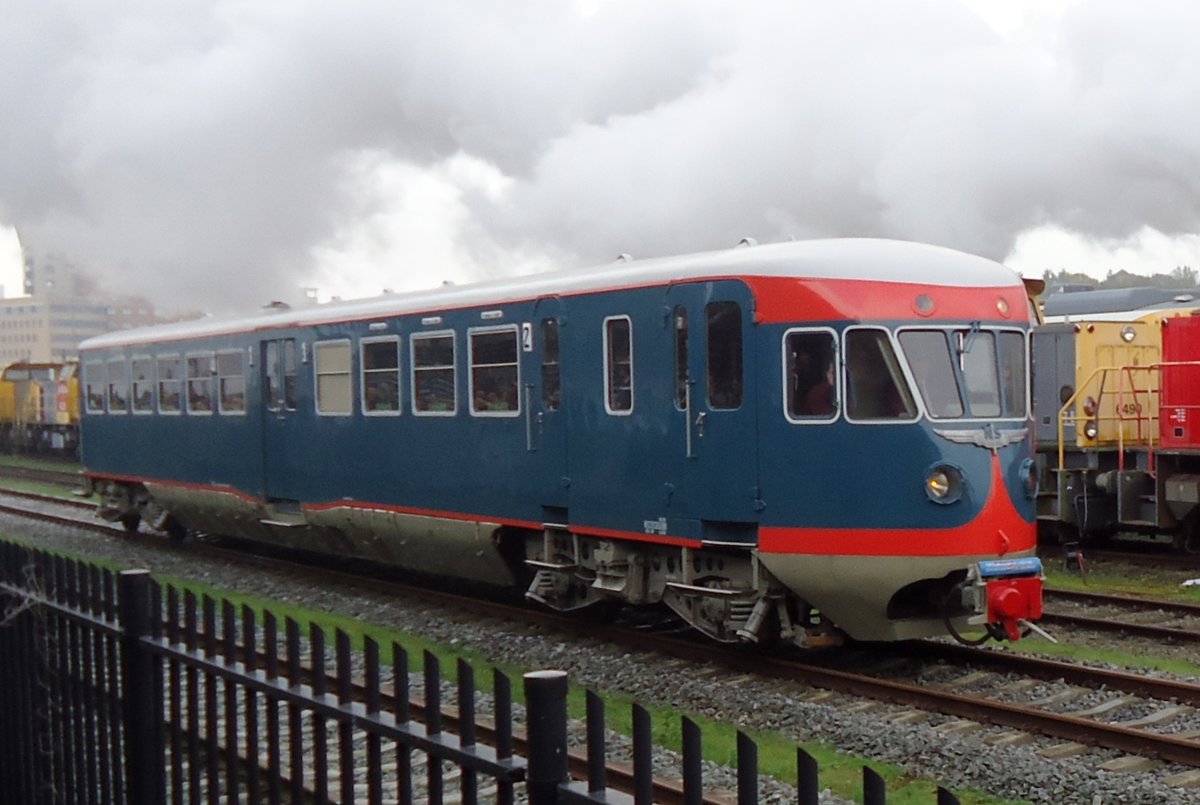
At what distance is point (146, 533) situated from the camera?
72.8 ft

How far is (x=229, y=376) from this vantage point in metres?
17.8

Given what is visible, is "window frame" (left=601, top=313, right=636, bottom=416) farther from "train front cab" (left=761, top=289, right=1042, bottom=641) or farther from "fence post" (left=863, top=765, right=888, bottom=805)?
"fence post" (left=863, top=765, right=888, bottom=805)

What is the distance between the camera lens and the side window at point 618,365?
11.0 m

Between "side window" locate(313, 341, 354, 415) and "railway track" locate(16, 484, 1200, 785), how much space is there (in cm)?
372

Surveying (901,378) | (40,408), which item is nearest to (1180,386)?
(901,378)

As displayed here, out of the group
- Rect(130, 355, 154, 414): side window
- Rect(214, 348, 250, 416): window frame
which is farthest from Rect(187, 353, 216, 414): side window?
Rect(130, 355, 154, 414): side window

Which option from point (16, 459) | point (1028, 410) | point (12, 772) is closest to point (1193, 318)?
point (1028, 410)

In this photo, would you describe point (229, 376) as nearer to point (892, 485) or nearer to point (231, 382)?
point (231, 382)

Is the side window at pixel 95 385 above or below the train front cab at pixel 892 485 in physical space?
above

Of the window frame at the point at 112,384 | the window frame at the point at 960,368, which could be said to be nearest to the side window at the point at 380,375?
the window frame at the point at 960,368

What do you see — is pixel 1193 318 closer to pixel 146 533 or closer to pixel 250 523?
pixel 250 523

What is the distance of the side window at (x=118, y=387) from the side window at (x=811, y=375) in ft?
45.1

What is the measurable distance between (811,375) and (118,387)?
14.4 metres

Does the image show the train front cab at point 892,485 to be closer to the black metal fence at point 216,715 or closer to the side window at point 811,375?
the side window at point 811,375
